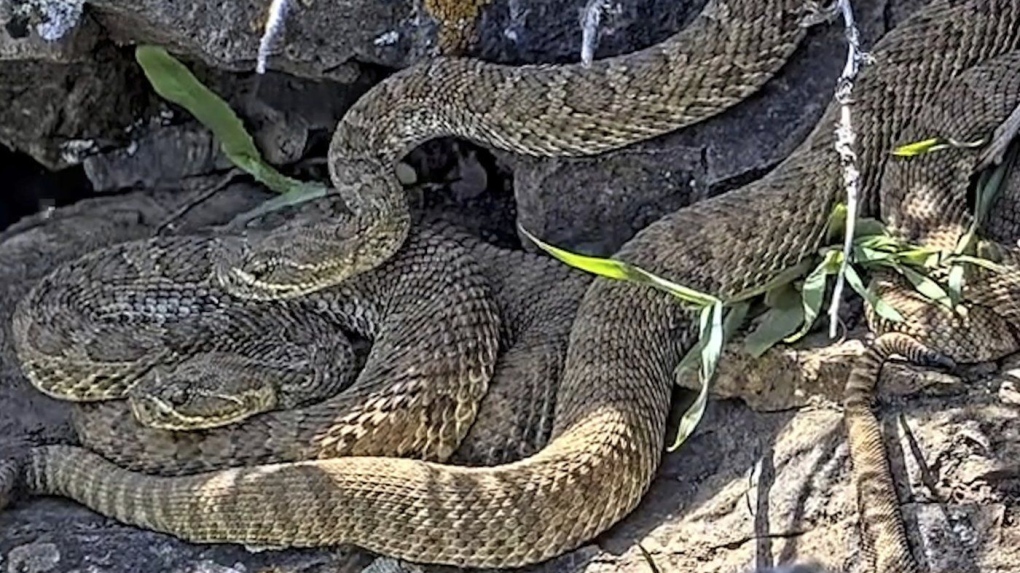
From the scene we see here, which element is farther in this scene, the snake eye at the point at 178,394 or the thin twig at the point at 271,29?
the thin twig at the point at 271,29

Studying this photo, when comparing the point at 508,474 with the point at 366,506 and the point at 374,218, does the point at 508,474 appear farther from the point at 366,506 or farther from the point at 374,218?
the point at 374,218

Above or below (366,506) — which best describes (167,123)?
above

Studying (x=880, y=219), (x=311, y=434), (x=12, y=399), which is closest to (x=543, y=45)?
(x=880, y=219)

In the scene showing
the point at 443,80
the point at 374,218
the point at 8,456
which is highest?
the point at 443,80

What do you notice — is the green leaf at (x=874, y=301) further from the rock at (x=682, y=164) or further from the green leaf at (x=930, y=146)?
the rock at (x=682, y=164)

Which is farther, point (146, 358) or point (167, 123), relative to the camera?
point (167, 123)

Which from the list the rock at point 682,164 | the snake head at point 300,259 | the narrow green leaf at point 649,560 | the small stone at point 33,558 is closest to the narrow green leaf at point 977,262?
the rock at point 682,164

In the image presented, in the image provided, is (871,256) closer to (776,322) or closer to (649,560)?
(776,322)
